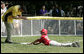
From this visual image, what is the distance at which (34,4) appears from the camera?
1029 inches

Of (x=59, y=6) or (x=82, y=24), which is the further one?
(x=59, y=6)

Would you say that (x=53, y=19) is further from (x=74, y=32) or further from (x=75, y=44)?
(x=75, y=44)

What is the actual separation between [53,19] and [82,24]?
1.77m

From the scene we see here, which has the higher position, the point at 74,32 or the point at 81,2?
the point at 81,2

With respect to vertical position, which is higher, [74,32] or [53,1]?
[53,1]

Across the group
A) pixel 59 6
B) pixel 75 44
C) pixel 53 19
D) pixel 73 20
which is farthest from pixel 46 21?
pixel 75 44

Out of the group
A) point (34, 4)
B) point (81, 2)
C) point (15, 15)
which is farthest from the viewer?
point (34, 4)

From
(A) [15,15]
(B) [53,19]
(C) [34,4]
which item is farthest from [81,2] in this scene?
(A) [15,15]

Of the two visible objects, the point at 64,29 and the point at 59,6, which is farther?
the point at 59,6

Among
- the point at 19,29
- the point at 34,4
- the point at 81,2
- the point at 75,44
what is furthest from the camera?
the point at 34,4

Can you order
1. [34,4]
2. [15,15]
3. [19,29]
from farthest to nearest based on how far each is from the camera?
1. [34,4]
2. [19,29]
3. [15,15]

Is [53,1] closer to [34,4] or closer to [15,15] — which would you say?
[34,4]

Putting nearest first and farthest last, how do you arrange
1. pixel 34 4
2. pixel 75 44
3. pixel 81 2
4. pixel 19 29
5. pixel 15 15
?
1. pixel 75 44
2. pixel 15 15
3. pixel 19 29
4. pixel 81 2
5. pixel 34 4

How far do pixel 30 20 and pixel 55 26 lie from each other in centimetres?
159
